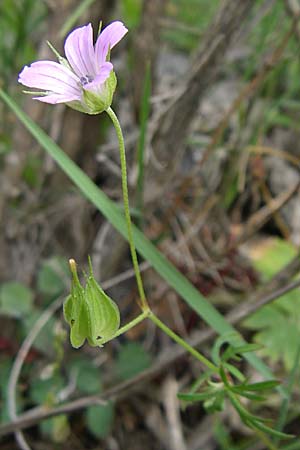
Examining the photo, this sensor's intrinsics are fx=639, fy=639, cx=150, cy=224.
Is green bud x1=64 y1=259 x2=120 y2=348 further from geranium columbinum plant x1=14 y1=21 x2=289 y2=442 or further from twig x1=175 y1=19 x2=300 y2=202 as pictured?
twig x1=175 y1=19 x2=300 y2=202

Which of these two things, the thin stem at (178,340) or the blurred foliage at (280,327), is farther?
the blurred foliage at (280,327)

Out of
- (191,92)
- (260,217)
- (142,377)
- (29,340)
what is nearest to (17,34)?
(191,92)

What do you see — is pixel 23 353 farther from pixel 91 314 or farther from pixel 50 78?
pixel 50 78

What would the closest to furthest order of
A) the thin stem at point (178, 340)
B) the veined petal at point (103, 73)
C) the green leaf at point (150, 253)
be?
the veined petal at point (103, 73)
the thin stem at point (178, 340)
the green leaf at point (150, 253)

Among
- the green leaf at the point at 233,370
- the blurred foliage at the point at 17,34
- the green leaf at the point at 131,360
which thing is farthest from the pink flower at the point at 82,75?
the green leaf at the point at 131,360

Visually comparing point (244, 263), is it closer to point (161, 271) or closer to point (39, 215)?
point (39, 215)

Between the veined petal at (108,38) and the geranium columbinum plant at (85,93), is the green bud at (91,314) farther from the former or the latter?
the veined petal at (108,38)
